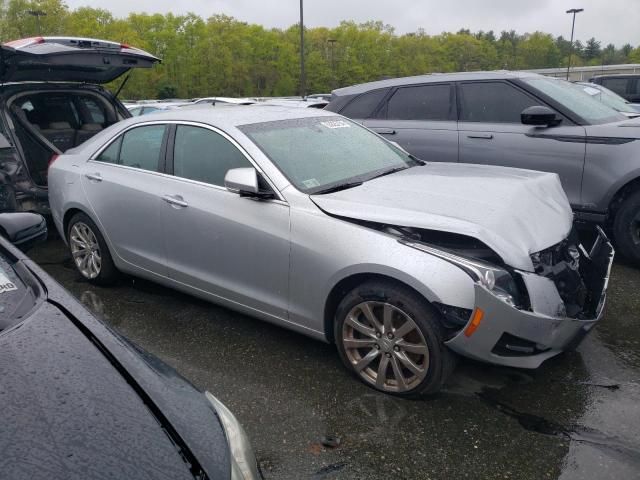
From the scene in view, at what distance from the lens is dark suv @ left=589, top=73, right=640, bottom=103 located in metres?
16.5

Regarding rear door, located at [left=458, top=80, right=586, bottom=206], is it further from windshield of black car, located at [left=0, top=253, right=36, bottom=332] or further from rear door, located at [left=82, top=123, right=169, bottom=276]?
windshield of black car, located at [left=0, top=253, right=36, bottom=332]

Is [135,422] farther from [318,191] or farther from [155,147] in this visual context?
[155,147]

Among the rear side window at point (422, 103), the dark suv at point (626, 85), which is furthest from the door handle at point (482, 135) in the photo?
the dark suv at point (626, 85)

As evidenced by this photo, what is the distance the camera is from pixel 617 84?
16984mm

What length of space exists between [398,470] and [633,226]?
139 inches

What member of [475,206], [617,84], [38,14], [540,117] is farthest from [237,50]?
[475,206]

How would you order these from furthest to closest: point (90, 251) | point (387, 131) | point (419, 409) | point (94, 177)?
point (387, 131), point (90, 251), point (94, 177), point (419, 409)

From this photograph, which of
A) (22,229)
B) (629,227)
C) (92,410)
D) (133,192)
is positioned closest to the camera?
(92,410)

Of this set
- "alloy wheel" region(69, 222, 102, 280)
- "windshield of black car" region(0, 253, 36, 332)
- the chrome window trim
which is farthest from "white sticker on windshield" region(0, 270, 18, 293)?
"alloy wheel" region(69, 222, 102, 280)

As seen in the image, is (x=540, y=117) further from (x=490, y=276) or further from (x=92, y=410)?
(x=92, y=410)

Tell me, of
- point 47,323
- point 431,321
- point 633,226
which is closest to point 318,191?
point 431,321

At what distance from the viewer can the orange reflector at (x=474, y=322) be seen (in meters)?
2.67

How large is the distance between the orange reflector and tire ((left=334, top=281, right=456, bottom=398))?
149 mm

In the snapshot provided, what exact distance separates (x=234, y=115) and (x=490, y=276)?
2178 mm
